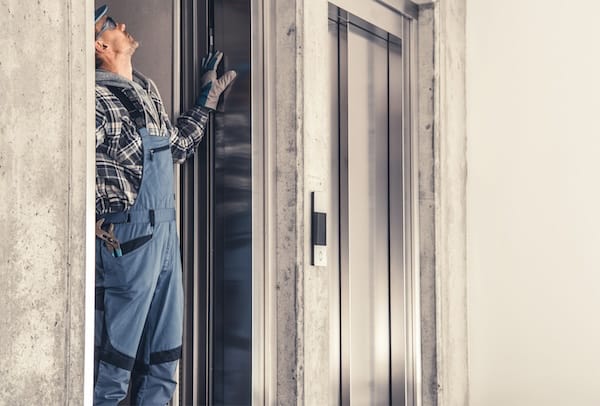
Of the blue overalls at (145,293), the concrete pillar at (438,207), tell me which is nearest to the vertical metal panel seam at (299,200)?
the blue overalls at (145,293)

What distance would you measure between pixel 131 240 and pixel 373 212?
4.09 ft

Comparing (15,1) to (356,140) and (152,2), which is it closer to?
(152,2)

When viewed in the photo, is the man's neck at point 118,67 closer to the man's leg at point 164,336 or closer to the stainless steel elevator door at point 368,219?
the man's leg at point 164,336

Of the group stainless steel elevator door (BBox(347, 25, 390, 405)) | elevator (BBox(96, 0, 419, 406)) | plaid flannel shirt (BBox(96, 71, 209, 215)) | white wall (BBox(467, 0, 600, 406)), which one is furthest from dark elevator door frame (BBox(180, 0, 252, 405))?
white wall (BBox(467, 0, 600, 406))

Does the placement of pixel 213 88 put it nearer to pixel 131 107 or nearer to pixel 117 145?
pixel 131 107

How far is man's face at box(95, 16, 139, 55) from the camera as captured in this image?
2.39m

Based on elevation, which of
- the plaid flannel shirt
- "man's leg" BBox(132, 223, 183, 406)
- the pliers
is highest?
the plaid flannel shirt

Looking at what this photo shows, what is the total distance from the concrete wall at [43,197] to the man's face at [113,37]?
76 centimetres

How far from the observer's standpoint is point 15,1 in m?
1.47

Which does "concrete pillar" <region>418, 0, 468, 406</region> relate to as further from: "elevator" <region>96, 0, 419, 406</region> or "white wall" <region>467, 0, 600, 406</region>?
"white wall" <region>467, 0, 600, 406</region>

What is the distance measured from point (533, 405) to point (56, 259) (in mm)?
2947

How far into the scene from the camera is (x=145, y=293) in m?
2.27

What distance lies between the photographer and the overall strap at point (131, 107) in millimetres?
2312

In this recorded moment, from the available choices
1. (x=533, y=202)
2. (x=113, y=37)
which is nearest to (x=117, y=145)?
(x=113, y=37)
